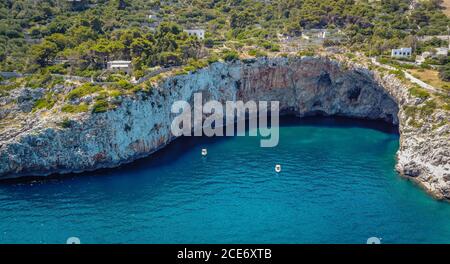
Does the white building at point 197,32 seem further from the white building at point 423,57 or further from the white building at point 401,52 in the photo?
the white building at point 423,57

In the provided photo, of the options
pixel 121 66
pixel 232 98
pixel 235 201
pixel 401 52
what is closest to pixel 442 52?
pixel 401 52

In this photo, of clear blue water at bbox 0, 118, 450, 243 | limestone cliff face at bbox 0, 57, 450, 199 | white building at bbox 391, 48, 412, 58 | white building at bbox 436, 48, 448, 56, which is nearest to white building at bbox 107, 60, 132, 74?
limestone cliff face at bbox 0, 57, 450, 199

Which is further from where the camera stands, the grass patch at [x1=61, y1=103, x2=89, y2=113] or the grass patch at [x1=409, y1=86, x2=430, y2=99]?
the grass patch at [x1=409, y1=86, x2=430, y2=99]

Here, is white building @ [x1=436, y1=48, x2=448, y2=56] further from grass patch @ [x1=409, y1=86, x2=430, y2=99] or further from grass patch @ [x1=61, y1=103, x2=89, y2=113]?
grass patch @ [x1=61, y1=103, x2=89, y2=113]

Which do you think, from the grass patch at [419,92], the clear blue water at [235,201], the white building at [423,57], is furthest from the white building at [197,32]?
the grass patch at [419,92]

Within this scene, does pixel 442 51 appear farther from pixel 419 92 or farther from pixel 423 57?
pixel 419 92

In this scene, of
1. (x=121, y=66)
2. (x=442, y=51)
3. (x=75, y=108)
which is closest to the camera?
(x=75, y=108)
